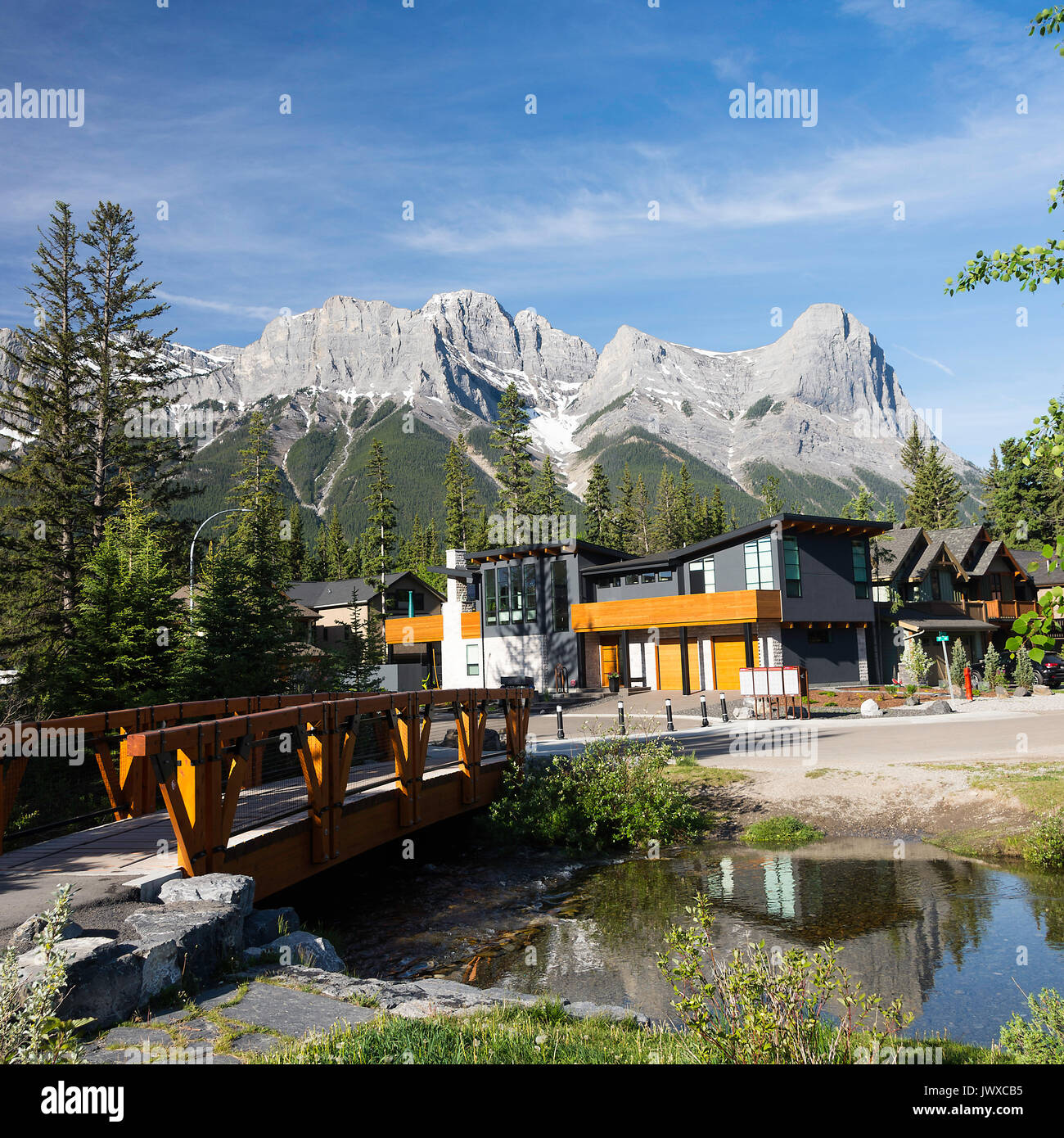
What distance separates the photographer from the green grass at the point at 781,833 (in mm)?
15664

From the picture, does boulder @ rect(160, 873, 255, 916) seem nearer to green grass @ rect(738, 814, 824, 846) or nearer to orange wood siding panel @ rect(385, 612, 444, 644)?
green grass @ rect(738, 814, 824, 846)

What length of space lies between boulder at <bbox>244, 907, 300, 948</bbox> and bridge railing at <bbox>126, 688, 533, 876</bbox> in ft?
2.83

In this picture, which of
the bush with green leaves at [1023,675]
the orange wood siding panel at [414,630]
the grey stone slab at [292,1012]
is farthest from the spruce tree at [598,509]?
the grey stone slab at [292,1012]

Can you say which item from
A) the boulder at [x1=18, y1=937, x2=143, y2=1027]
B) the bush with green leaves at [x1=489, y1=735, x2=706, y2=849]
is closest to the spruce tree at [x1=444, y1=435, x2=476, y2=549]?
the bush with green leaves at [x1=489, y1=735, x2=706, y2=849]

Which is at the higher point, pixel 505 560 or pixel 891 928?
pixel 505 560

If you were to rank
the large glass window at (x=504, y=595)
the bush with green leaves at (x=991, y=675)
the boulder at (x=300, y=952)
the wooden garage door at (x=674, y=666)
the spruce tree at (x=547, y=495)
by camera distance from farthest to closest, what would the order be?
the spruce tree at (x=547, y=495) → the large glass window at (x=504, y=595) → the wooden garage door at (x=674, y=666) → the bush with green leaves at (x=991, y=675) → the boulder at (x=300, y=952)

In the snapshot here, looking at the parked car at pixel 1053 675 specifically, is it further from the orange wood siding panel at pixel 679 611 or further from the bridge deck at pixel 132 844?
the bridge deck at pixel 132 844

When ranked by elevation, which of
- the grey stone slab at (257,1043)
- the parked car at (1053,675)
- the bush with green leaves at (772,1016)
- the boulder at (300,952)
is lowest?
the parked car at (1053,675)

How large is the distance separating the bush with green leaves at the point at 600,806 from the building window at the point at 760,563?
22.4m

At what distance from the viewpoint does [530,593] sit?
4556cm

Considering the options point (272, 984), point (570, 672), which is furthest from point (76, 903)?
point (570, 672)

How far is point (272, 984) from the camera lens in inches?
258
